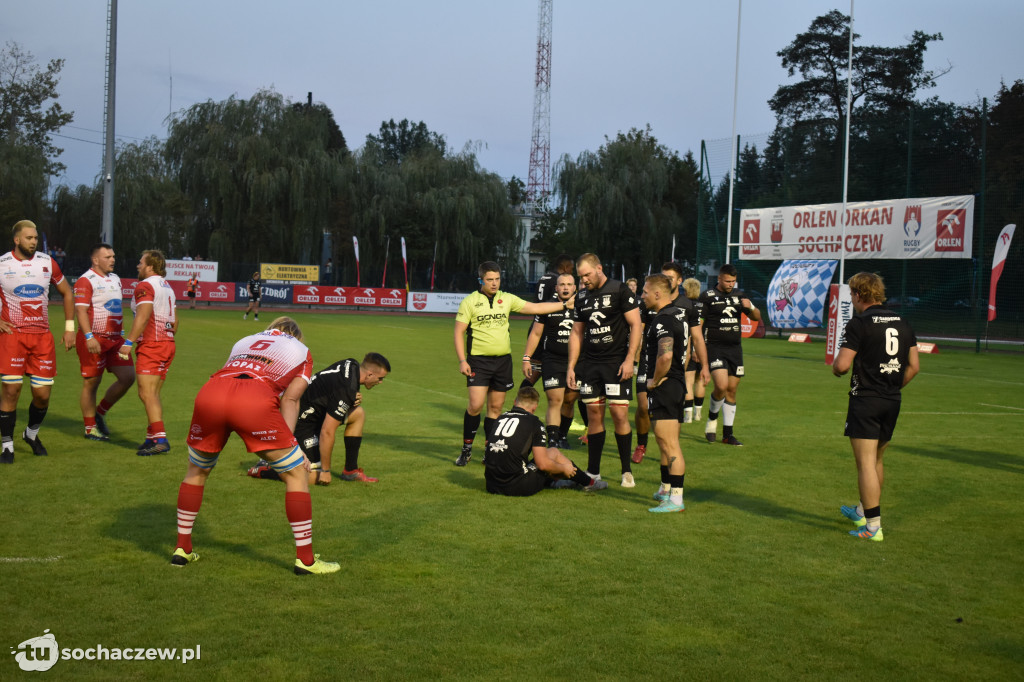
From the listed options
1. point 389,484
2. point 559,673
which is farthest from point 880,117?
point 559,673

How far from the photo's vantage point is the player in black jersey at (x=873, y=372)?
6.59 metres

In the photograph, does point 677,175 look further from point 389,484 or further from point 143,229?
point 389,484

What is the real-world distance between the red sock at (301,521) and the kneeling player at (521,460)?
8.44 ft

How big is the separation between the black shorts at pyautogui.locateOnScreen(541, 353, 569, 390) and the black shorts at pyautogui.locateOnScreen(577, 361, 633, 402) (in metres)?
1.51

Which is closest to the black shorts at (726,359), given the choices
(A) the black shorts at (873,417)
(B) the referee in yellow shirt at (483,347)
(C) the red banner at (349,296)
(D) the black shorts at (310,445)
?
(B) the referee in yellow shirt at (483,347)

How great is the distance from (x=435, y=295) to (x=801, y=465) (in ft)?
133

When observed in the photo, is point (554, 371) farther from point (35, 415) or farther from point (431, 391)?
point (431, 391)

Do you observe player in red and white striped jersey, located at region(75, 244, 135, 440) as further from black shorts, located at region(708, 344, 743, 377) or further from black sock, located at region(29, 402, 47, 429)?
black shorts, located at region(708, 344, 743, 377)

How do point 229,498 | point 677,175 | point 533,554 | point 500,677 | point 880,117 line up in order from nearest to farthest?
point 500,677 < point 533,554 < point 229,498 < point 880,117 < point 677,175

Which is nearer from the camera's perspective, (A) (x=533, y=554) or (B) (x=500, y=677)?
(B) (x=500, y=677)

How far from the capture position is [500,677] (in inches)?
162

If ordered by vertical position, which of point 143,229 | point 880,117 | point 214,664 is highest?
point 880,117

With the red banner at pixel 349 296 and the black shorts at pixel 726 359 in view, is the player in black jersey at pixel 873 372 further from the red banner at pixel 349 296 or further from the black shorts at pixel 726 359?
the red banner at pixel 349 296

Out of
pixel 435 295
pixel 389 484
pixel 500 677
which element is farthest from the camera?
pixel 435 295
